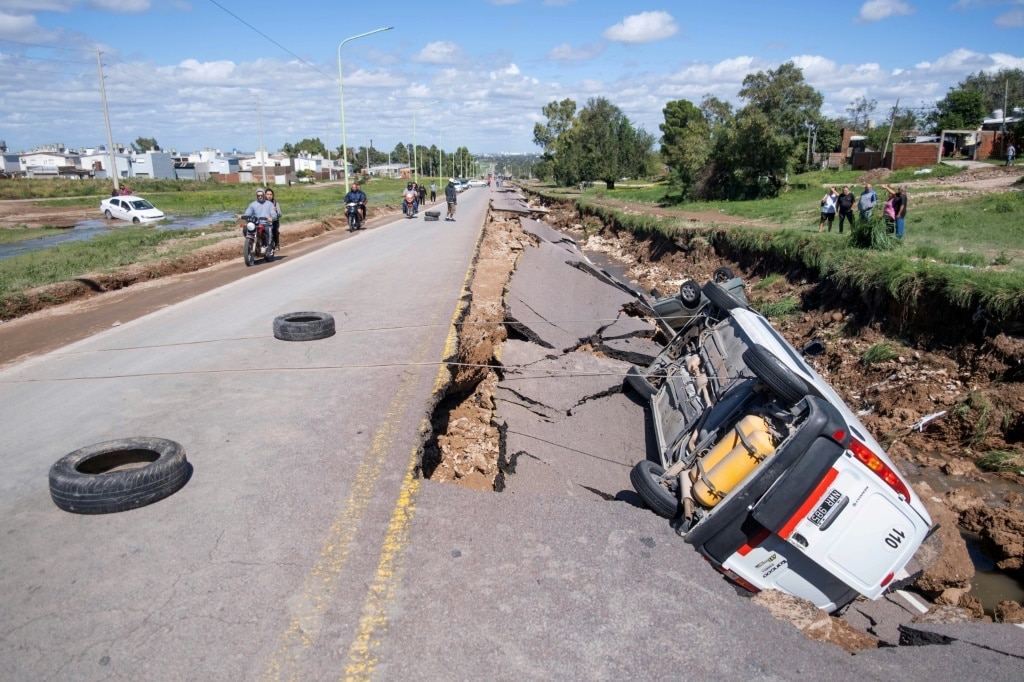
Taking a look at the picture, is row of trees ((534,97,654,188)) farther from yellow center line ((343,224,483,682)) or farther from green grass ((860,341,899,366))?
yellow center line ((343,224,483,682))

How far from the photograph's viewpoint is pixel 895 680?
3314mm

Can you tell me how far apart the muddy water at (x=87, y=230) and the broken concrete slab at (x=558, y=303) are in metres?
20.4

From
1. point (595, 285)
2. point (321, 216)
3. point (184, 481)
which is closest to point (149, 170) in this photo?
point (321, 216)

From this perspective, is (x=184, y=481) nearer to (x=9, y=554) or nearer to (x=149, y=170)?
(x=9, y=554)

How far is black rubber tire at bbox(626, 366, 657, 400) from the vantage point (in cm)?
815

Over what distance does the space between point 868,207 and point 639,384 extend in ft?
43.6

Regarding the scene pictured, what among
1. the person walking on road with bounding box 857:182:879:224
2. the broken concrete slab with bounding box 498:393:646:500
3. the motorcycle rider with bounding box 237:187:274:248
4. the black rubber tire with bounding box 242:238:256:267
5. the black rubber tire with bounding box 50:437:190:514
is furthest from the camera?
the person walking on road with bounding box 857:182:879:224

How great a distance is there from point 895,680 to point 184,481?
14.7 ft

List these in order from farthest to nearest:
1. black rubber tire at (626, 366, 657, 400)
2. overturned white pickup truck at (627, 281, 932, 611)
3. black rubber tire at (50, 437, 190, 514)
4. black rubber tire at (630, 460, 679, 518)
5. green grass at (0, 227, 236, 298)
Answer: green grass at (0, 227, 236, 298)
black rubber tire at (626, 366, 657, 400)
black rubber tire at (630, 460, 679, 518)
black rubber tire at (50, 437, 190, 514)
overturned white pickup truck at (627, 281, 932, 611)

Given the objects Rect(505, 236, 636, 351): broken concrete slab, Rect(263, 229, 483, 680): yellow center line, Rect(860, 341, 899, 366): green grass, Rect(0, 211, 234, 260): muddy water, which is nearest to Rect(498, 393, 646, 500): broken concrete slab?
Rect(263, 229, 483, 680): yellow center line

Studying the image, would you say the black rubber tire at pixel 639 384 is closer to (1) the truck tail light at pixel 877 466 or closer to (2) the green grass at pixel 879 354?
(1) the truck tail light at pixel 877 466

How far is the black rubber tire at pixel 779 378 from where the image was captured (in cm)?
459

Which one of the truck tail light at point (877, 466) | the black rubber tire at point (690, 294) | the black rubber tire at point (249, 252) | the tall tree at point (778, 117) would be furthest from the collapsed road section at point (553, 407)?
the tall tree at point (778, 117)

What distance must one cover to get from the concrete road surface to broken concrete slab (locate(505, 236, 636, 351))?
449 centimetres
